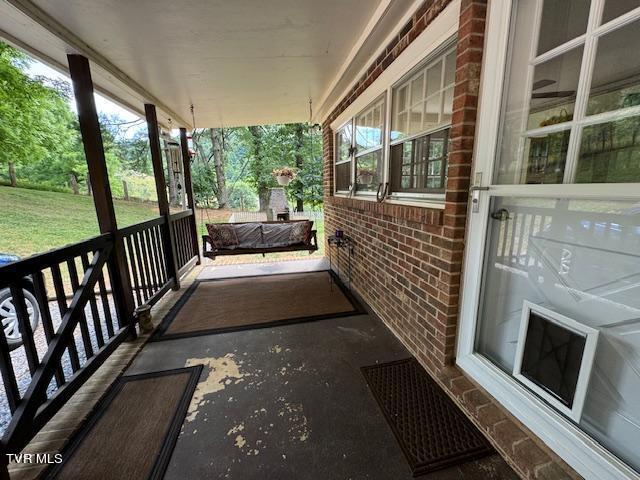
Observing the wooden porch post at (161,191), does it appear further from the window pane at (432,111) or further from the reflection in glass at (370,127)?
the window pane at (432,111)

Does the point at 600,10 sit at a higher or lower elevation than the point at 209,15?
lower

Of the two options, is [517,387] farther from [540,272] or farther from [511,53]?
[511,53]

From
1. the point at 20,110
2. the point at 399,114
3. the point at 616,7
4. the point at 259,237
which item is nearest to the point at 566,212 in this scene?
the point at 616,7

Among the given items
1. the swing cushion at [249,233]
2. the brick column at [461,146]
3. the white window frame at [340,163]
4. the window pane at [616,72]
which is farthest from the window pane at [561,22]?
the swing cushion at [249,233]

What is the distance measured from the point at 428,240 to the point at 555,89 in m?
0.94

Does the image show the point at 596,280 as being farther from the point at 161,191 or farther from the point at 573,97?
the point at 161,191

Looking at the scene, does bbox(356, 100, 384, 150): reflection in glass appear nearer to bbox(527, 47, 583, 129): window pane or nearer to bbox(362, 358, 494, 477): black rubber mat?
bbox(527, 47, 583, 129): window pane

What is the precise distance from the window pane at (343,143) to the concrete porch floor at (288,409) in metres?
2.30

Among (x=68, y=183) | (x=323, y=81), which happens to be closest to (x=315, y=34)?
(x=323, y=81)

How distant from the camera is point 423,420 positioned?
1.40 metres

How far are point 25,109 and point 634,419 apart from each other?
8327 mm

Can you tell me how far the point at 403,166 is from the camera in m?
2.17

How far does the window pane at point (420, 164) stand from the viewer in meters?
1.75

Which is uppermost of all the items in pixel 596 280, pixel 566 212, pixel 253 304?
pixel 566 212
